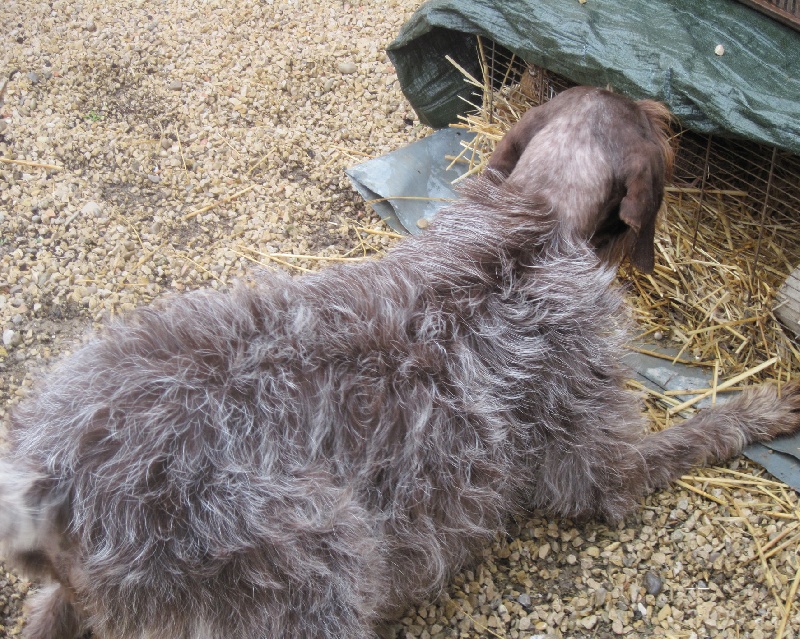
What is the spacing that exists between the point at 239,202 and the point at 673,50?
2376 millimetres

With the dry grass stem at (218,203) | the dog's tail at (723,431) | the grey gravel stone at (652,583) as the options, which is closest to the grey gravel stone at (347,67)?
the dry grass stem at (218,203)

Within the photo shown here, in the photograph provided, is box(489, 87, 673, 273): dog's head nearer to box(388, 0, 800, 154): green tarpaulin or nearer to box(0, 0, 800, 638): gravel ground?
box(388, 0, 800, 154): green tarpaulin

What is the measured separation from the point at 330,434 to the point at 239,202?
2.38 metres

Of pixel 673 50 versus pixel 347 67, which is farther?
pixel 347 67

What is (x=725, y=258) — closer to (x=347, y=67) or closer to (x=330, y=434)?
(x=330, y=434)

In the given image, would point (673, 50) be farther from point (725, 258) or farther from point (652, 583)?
point (652, 583)

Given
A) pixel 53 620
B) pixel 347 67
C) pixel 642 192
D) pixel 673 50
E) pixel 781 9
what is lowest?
pixel 53 620

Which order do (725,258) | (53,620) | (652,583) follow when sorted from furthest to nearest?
1. (725,258)
2. (652,583)
3. (53,620)

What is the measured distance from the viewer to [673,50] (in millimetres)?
3270

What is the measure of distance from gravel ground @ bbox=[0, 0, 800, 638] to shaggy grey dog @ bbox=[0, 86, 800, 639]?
11.3 inches

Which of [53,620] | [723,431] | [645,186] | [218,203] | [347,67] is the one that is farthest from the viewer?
[347,67]

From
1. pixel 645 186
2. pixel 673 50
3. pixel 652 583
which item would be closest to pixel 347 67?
pixel 673 50

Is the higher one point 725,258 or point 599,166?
point 599,166

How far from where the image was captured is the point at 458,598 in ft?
9.50
